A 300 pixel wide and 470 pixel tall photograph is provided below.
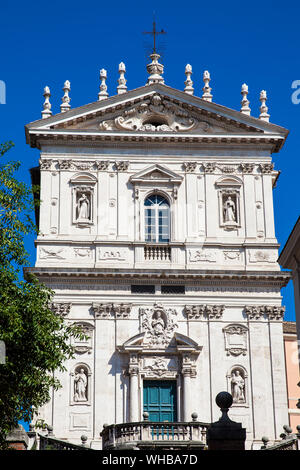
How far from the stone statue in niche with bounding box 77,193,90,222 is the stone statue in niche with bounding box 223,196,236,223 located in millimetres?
5572

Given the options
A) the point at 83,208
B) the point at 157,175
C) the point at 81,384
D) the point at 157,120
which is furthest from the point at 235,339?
the point at 157,120

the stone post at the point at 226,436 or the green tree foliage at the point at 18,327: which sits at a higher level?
the green tree foliage at the point at 18,327

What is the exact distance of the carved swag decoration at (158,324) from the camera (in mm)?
36969

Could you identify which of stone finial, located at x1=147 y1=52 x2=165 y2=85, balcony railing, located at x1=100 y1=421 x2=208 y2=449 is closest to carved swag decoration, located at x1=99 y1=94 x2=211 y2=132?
stone finial, located at x1=147 y1=52 x2=165 y2=85

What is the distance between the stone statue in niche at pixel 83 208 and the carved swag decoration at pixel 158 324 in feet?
14.8

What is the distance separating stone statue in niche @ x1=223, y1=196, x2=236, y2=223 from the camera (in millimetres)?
39375

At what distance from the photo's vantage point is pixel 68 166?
3969 centimetres

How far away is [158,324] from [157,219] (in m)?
4.48

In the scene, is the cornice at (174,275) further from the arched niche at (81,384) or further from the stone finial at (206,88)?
the stone finial at (206,88)

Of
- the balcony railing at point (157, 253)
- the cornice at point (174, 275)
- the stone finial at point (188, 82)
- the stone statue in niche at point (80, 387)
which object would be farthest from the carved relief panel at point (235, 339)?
the stone finial at point (188, 82)

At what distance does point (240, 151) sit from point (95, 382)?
1146cm

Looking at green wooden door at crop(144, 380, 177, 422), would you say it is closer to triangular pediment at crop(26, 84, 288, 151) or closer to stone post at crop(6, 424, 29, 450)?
triangular pediment at crop(26, 84, 288, 151)
